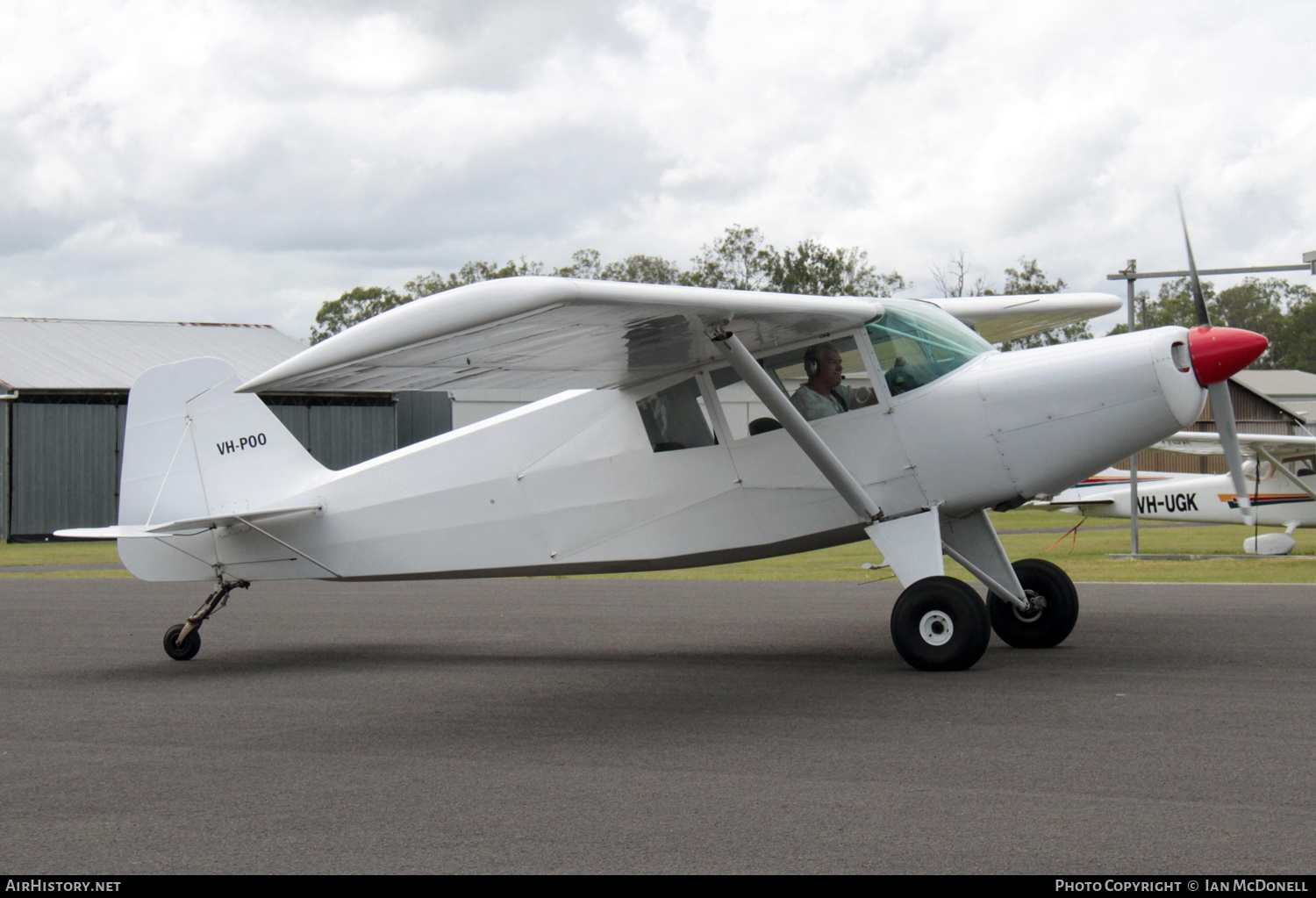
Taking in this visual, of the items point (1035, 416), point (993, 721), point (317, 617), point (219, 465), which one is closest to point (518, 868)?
point (993, 721)

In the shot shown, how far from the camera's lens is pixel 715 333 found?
317 inches

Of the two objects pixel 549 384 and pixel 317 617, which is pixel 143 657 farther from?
pixel 549 384

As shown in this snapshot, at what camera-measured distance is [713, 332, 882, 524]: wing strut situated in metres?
8.19

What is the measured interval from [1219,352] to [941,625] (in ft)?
8.85

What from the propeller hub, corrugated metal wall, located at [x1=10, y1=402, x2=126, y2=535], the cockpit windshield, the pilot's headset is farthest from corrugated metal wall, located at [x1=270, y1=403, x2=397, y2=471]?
the propeller hub

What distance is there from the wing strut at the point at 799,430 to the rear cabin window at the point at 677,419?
2.64ft

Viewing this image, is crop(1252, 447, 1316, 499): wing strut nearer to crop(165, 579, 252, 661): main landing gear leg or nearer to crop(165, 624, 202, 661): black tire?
crop(165, 579, 252, 661): main landing gear leg

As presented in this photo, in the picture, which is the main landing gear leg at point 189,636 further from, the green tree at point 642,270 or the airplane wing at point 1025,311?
the green tree at point 642,270

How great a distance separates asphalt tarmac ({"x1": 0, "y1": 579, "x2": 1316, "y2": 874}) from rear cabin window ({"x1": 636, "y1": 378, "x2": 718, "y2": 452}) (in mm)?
1816

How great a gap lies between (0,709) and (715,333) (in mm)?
5563

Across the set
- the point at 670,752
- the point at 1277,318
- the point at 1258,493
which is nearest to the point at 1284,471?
the point at 1258,493

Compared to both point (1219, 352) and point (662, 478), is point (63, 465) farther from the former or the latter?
point (1219, 352)

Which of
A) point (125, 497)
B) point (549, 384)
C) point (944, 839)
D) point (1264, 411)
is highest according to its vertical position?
point (1264, 411)

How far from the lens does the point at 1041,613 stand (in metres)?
9.82
